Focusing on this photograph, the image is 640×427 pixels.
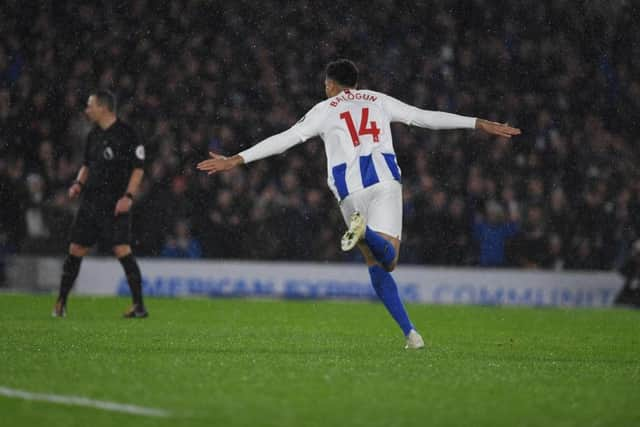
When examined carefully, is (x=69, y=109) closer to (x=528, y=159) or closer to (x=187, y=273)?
(x=187, y=273)

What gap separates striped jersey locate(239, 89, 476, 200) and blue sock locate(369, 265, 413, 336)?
0.67m

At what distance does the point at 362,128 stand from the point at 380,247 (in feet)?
3.21

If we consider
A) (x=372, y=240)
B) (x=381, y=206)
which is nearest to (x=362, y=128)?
(x=381, y=206)

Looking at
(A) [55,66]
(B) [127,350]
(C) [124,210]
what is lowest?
(B) [127,350]

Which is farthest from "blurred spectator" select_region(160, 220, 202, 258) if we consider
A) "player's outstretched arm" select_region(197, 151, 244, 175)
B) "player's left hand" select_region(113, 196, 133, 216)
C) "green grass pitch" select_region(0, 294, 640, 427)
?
"player's outstretched arm" select_region(197, 151, 244, 175)

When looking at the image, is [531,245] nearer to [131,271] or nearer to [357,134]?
[131,271]

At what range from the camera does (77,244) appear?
12172 mm

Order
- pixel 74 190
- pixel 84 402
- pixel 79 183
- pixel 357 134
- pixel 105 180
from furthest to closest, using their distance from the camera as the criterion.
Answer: pixel 105 180, pixel 79 183, pixel 74 190, pixel 357 134, pixel 84 402

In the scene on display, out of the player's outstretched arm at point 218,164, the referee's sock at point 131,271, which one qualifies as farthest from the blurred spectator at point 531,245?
the player's outstretched arm at point 218,164

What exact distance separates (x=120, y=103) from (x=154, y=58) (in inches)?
66.4

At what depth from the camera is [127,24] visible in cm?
2325

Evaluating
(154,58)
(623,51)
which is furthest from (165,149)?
(623,51)

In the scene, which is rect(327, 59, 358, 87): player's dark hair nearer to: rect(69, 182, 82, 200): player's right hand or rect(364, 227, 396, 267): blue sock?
rect(364, 227, 396, 267): blue sock

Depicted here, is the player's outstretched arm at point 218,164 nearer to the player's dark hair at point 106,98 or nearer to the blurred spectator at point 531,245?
the player's dark hair at point 106,98
